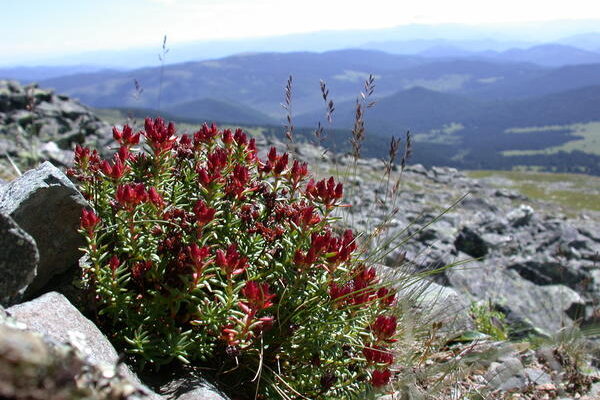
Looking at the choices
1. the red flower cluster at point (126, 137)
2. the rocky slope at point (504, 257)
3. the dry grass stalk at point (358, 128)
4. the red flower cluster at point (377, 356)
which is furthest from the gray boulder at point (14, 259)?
the dry grass stalk at point (358, 128)

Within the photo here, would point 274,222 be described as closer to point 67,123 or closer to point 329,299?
point 329,299

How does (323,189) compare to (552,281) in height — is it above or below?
above

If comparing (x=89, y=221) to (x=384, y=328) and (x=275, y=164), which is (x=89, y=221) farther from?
(x=384, y=328)

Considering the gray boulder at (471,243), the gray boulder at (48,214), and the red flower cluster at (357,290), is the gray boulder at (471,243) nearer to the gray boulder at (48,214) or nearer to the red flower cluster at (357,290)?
the red flower cluster at (357,290)

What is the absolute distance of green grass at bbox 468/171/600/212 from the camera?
108750 mm

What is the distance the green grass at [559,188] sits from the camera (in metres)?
109

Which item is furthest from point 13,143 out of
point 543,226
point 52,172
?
point 543,226

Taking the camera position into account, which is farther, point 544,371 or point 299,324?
point 544,371

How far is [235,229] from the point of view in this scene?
3.62 m

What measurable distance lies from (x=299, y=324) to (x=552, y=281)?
1269cm

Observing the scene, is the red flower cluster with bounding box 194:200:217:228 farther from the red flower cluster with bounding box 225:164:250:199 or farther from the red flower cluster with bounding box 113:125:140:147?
the red flower cluster with bounding box 113:125:140:147

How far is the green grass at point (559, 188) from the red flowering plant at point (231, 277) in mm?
109652

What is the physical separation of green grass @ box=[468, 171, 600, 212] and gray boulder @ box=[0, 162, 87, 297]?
4358 inches

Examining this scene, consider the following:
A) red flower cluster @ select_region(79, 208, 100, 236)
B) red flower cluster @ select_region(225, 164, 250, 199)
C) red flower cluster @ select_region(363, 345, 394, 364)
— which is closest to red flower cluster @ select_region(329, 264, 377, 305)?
red flower cluster @ select_region(363, 345, 394, 364)
